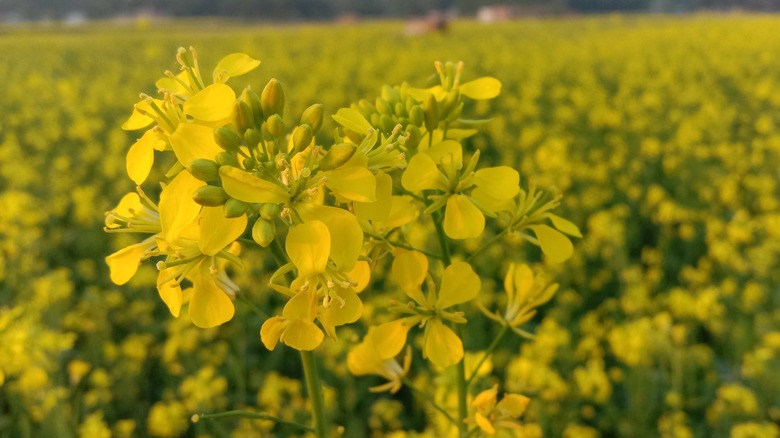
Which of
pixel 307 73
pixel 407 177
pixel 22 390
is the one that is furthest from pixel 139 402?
pixel 307 73

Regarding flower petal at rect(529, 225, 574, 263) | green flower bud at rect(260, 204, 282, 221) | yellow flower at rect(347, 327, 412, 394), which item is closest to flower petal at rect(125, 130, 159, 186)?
green flower bud at rect(260, 204, 282, 221)

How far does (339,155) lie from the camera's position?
0.77 m

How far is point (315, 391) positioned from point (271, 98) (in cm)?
44

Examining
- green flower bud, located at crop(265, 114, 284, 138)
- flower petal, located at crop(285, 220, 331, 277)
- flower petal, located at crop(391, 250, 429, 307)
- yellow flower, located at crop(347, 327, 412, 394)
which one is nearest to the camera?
flower petal, located at crop(285, 220, 331, 277)

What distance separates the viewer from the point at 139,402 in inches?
114

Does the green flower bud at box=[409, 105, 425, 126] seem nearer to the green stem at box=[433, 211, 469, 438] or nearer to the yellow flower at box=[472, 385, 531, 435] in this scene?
the green stem at box=[433, 211, 469, 438]

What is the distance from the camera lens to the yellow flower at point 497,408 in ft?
3.38

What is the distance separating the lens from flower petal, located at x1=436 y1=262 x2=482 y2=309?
918 millimetres

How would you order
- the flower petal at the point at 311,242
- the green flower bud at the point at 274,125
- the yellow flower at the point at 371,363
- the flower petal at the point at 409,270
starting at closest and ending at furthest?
1. the flower petal at the point at 311,242
2. the green flower bud at the point at 274,125
3. the flower petal at the point at 409,270
4. the yellow flower at the point at 371,363

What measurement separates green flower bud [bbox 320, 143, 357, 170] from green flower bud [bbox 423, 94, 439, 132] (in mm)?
238

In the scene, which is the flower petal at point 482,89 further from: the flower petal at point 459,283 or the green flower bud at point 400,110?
the flower petal at point 459,283

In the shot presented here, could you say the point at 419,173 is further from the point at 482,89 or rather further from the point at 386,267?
the point at 386,267

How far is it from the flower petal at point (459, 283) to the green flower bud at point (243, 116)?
0.37m

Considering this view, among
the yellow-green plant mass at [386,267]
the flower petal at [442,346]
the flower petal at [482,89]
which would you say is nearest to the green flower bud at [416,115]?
the yellow-green plant mass at [386,267]
